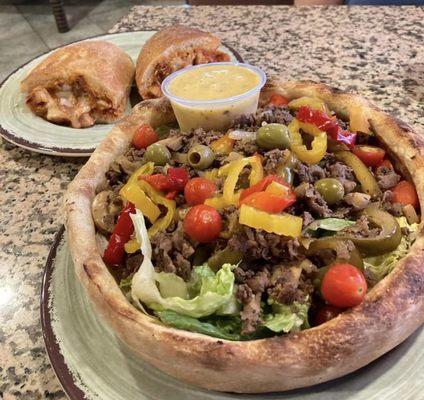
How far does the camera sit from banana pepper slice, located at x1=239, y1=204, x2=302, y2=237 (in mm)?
1509

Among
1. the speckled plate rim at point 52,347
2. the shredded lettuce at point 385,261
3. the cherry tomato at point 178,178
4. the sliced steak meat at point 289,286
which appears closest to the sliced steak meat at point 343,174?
the shredded lettuce at point 385,261

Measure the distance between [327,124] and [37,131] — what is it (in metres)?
1.59

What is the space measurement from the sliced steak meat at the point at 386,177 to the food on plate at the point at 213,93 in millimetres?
642

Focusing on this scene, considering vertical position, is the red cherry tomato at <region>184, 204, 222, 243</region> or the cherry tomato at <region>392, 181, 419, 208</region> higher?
the red cherry tomato at <region>184, 204, 222, 243</region>

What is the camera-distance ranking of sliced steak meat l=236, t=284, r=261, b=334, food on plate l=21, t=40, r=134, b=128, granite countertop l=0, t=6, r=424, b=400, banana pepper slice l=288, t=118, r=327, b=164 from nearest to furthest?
sliced steak meat l=236, t=284, r=261, b=334
granite countertop l=0, t=6, r=424, b=400
banana pepper slice l=288, t=118, r=327, b=164
food on plate l=21, t=40, r=134, b=128

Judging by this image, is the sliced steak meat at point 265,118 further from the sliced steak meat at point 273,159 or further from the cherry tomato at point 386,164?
the cherry tomato at point 386,164

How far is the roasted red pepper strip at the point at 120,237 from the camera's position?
5.56ft

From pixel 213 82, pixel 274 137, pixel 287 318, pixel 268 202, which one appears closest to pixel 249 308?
pixel 287 318

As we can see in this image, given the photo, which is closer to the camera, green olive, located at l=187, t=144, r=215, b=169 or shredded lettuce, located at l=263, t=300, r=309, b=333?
shredded lettuce, located at l=263, t=300, r=309, b=333

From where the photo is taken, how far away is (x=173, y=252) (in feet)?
5.35

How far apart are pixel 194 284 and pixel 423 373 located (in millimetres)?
688

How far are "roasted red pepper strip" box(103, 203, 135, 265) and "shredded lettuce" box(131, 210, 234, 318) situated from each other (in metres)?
0.13

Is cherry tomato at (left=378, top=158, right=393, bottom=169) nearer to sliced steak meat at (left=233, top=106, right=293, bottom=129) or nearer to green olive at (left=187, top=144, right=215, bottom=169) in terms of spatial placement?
sliced steak meat at (left=233, top=106, right=293, bottom=129)

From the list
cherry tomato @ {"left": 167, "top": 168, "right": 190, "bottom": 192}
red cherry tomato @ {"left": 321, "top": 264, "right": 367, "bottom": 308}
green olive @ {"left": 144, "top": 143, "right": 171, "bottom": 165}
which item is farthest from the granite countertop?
red cherry tomato @ {"left": 321, "top": 264, "right": 367, "bottom": 308}
